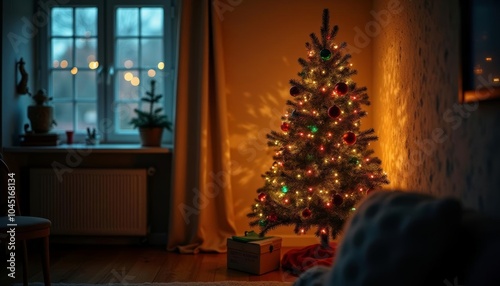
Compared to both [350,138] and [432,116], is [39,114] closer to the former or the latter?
[350,138]

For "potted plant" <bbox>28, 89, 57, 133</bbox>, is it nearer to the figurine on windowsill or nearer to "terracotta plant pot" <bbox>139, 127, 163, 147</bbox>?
the figurine on windowsill

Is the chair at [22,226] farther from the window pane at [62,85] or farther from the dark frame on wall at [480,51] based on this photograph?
the dark frame on wall at [480,51]

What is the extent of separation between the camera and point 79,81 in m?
4.75

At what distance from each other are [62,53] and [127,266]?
2.16 meters

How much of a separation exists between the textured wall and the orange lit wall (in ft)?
1.83

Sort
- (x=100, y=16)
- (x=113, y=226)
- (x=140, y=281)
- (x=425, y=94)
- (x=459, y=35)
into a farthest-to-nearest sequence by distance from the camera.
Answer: (x=100, y=16)
(x=113, y=226)
(x=140, y=281)
(x=425, y=94)
(x=459, y=35)

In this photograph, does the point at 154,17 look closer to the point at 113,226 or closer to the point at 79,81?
the point at 79,81

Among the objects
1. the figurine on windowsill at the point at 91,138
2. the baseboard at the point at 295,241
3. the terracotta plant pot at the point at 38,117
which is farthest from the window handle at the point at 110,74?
the baseboard at the point at 295,241

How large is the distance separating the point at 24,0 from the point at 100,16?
0.64m

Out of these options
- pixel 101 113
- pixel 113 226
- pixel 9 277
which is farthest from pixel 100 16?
pixel 9 277

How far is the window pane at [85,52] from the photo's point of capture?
472 cm

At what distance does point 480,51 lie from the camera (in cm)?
203

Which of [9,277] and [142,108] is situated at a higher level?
[142,108]

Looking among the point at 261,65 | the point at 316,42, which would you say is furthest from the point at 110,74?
the point at 316,42
